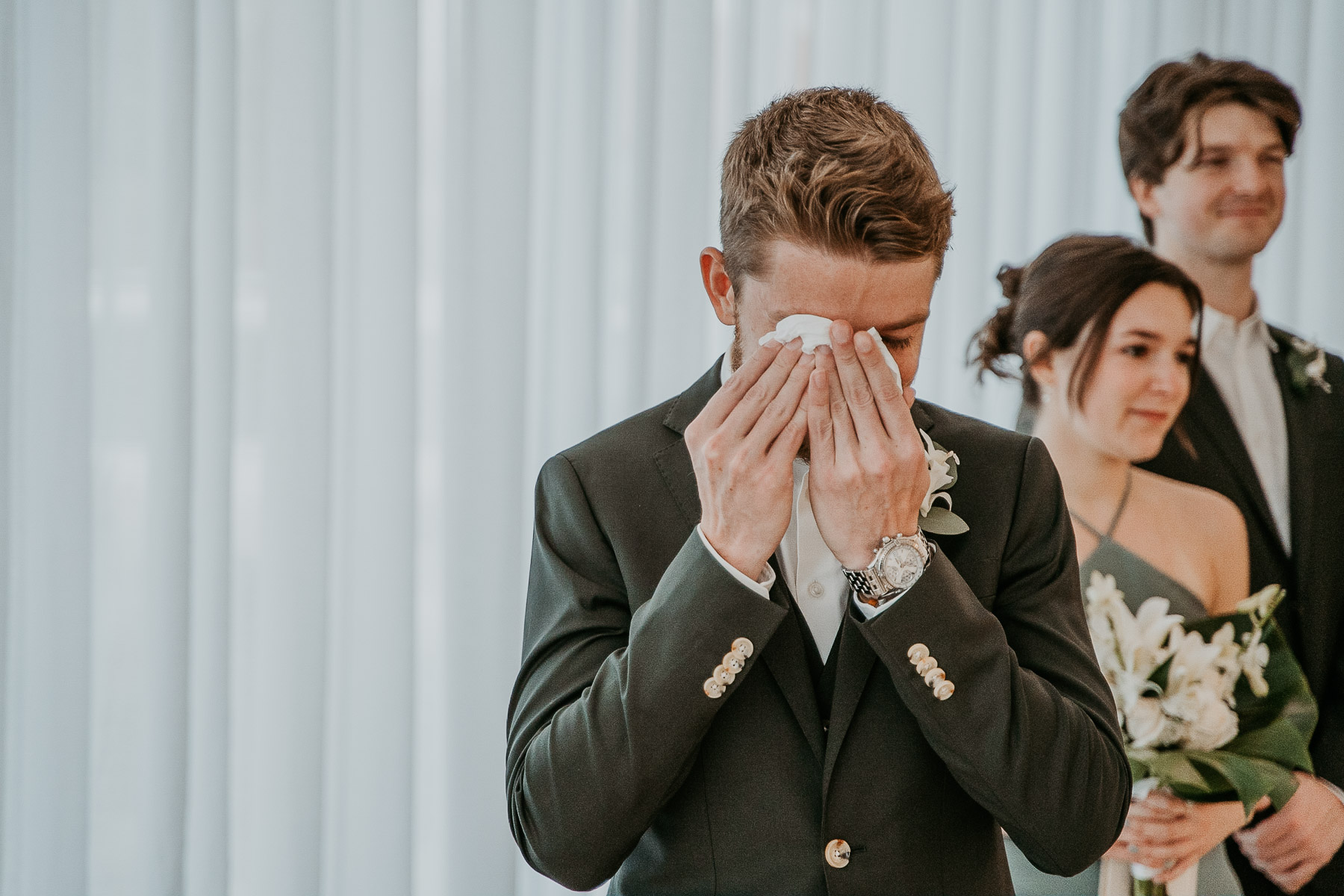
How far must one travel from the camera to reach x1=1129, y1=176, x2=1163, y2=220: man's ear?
7.38 feet

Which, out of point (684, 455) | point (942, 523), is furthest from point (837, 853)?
point (684, 455)

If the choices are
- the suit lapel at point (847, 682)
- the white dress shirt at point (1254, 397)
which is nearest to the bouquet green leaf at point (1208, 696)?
the white dress shirt at point (1254, 397)

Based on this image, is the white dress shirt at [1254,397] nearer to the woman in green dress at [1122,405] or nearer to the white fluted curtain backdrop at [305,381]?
the woman in green dress at [1122,405]

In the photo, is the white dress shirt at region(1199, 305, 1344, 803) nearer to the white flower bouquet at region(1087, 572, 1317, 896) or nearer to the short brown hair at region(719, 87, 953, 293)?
the white flower bouquet at region(1087, 572, 1317, 896)

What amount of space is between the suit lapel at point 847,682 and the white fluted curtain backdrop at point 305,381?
1150 mm

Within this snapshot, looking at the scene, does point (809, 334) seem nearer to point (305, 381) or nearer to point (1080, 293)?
point (1080, 293)

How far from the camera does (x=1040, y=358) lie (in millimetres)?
2131

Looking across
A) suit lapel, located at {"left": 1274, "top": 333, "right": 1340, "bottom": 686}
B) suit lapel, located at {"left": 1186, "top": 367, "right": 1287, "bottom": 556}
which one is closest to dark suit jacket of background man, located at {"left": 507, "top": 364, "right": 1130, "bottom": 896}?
suit lapel, located at {"left": 1186, "top": 367, "right": 1287, "bottom": 556}

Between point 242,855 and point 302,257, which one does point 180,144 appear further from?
point 242,855

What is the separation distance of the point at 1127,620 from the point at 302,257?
181 cm

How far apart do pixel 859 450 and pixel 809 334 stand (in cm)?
15

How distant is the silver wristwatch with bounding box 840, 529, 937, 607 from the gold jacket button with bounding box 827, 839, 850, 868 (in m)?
0.28

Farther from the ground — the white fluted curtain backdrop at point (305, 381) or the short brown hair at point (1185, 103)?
the short brown hair at point (1185, 103)

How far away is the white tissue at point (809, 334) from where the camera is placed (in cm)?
118
